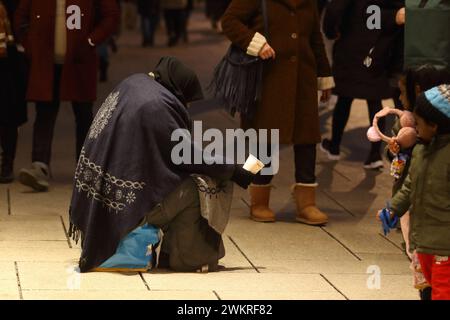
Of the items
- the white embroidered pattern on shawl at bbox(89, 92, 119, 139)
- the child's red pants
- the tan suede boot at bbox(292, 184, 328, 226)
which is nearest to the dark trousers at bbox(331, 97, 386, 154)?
the tan suede boot at bbox(292, 184, 328, 226)

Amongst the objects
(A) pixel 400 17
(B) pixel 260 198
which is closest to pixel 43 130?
(B) pixel 260 198

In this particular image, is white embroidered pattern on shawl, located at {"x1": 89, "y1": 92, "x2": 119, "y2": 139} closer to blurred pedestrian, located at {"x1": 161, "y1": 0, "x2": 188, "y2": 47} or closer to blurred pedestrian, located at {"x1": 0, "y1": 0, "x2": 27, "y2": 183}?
blurred pedestrian, located at {"x1": 0, "y1": 0, "x2": 27, "y2": 183}

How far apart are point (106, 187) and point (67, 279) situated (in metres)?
0.60

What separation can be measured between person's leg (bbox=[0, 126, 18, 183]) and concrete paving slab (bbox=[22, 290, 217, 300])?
11.0ft

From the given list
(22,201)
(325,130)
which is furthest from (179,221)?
(325,130)

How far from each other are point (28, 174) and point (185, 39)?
13.0 m

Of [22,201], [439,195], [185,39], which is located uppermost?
[439,195]

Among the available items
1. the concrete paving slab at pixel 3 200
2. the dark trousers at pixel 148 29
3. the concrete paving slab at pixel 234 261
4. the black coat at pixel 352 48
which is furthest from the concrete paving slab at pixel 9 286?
the dark trousers at pixel 148 29

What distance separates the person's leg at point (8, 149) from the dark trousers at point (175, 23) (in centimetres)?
1147

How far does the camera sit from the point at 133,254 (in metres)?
7.11

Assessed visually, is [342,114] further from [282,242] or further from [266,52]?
[282,242]

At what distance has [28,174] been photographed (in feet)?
30.5
